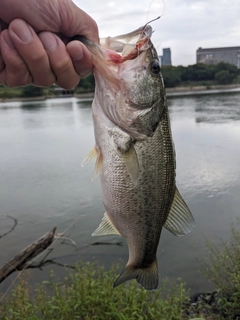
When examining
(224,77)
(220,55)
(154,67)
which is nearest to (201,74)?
(224,77)

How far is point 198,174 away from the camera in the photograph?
40.5ft

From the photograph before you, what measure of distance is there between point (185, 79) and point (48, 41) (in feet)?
221

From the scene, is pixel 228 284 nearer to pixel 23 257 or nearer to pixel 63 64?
pixel 23 257

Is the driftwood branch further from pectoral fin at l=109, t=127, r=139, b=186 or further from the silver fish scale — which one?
pectoral fin at l=109, t=127, r=139, b=186

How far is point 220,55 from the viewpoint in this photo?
106938 millimetres

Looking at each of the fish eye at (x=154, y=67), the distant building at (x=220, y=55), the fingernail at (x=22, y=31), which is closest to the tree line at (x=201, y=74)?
the distant building at (x=220, y=55)

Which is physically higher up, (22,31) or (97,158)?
(22,31)

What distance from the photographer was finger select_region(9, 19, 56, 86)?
1629 mm

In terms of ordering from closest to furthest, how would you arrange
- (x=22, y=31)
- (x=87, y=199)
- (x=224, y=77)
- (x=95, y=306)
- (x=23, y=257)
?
1. (x=22, y=31)
2. (x=95, y=306)
3. (x=23, y=257)
4. (x=87, y=199)
5. (x=224, y=77)

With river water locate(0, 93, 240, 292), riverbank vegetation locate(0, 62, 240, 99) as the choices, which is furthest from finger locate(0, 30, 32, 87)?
riverbank vegetation locate(0, 62, 240, 99)

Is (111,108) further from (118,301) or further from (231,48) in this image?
(231,48)

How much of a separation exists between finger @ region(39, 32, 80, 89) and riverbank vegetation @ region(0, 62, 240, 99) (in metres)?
55.9

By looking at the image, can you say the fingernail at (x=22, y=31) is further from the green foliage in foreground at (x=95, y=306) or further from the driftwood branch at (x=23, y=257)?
the driftwood branch at (x=23, y=257)

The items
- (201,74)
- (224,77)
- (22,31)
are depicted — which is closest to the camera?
(22,31)
